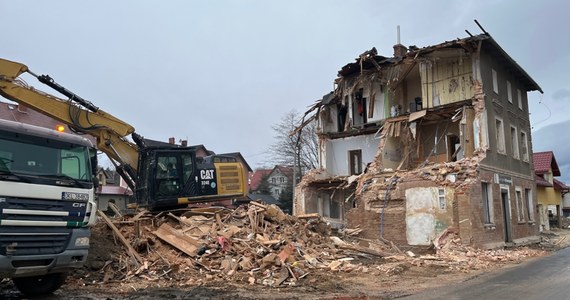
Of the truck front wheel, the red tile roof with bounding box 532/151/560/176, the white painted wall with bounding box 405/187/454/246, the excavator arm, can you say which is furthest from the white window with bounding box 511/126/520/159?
the truck front wheel

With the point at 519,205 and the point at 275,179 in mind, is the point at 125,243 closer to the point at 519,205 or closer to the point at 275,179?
the point at 519,205

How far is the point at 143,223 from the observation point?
14.3 m

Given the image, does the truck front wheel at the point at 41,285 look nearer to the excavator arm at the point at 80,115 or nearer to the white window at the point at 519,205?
the excavator arm at the point at 80,115

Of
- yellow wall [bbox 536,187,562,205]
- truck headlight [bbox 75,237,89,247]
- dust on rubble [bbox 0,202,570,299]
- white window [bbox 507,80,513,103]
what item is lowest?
dust on rubble [bbox 0,202,570,299]

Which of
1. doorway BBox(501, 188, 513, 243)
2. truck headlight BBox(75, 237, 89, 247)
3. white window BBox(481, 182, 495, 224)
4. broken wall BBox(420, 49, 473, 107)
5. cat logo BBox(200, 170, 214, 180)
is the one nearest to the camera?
truck headlight BBox(75, 237, 89, 247)

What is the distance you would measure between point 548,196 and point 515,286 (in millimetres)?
40718

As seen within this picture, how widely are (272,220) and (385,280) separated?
544 cm

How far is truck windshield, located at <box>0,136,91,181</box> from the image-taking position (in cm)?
790

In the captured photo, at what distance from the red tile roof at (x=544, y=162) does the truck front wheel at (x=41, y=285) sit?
46978 millimetres

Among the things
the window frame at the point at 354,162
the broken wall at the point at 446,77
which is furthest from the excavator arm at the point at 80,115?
the window frame at the point at 354,162

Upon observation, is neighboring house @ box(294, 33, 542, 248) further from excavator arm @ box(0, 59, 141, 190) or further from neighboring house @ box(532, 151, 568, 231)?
neighboring house @ box(532, 151, 568, 231)

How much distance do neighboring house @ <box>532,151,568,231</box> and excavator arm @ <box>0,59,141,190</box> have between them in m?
38.1

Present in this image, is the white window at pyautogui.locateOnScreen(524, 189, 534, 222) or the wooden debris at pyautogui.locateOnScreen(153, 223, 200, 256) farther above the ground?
the white window at pyautogui.locateOnScreen(524, 189, 534, 222)

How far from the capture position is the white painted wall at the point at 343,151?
28052mm
